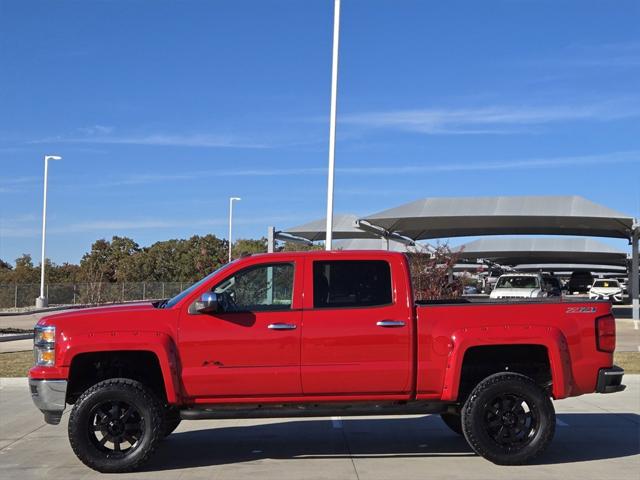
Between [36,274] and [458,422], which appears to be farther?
[36,274]

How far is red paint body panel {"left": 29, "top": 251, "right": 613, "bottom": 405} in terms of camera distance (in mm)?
6879

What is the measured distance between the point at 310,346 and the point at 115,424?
200 centimetres

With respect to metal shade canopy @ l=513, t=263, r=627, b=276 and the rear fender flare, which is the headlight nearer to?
the rear fender flare

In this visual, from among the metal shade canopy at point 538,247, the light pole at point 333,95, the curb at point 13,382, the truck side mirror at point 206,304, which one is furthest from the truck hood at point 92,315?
the metal shade canopy at point 538,247

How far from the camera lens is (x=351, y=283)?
23.8 ft

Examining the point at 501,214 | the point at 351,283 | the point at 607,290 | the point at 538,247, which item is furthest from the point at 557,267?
the point at 351,283

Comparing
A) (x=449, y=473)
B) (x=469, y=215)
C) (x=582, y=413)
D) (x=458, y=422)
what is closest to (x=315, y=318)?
(x=449, y=473)

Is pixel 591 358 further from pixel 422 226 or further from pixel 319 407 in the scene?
pixel 422 226

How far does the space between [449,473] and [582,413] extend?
13.0 feet

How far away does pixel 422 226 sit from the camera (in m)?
30.3

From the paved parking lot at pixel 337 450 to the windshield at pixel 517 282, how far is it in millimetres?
18926

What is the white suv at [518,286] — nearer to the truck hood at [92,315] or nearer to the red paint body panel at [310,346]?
the red paint body panel at [310,346]

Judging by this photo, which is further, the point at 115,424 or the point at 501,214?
the point at 501,214

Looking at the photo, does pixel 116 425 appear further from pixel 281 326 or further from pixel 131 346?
pixel 281 326
